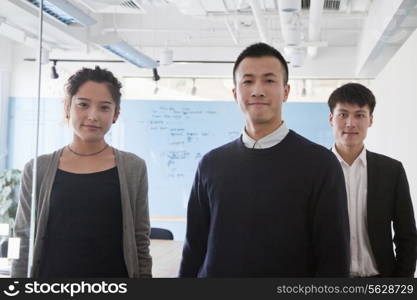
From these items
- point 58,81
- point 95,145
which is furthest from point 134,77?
point 95,145

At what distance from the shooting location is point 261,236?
1289 millimetres

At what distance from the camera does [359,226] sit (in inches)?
62.3

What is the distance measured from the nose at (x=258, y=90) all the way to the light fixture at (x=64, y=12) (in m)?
1.09

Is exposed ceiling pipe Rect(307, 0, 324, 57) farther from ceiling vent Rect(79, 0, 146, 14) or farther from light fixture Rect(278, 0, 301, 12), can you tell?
ceiling vent Rect(79, 0, 146, 14)

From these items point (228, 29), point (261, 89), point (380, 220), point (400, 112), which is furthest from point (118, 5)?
point (380, 220)

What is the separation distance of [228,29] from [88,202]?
4107 mm

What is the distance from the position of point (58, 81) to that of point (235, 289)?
1.04 metres

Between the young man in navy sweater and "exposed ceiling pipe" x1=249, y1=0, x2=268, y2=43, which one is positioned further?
"exposed ceiling pipe" x1=249, y1=0, x2=268, y2=43

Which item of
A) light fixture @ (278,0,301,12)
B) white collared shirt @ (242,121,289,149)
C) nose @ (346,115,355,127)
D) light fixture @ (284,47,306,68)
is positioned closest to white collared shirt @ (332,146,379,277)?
nose @ (346,115,355,127)

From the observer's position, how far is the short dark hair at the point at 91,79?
1.44 metres

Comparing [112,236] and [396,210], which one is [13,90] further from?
[396,210]

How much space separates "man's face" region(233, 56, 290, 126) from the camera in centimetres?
133

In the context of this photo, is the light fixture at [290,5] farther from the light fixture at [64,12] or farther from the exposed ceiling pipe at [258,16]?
the light fixture at [64,12]

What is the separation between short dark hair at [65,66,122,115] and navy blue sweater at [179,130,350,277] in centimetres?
39
